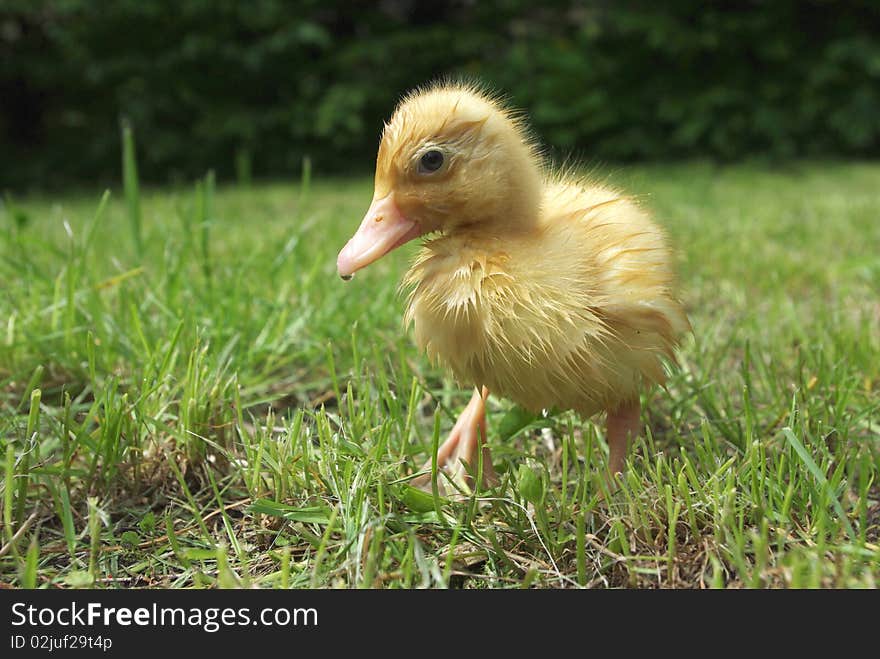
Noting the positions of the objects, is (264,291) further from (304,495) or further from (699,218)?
(699,218)

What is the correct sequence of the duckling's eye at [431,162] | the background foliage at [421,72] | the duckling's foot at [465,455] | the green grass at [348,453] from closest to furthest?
the green grass at [348,453] < the duckling's eye at [431,162] < the duckling's foot at [465,455] < the background foliage at [421,72]

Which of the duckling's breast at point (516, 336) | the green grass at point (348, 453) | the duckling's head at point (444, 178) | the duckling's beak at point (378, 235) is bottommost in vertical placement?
the green grass at point (348, 453)

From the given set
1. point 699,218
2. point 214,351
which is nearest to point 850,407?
point 214,351

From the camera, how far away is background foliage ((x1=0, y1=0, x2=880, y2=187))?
7.34 m

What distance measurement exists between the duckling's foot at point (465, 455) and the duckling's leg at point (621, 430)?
0.22 m

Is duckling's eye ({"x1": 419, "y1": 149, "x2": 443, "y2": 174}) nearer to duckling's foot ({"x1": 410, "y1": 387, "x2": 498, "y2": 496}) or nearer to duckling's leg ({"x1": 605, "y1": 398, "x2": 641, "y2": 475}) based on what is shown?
duckling's foot ({"x1": 410, "y1": 387, "x2": 498, "y2": 496})

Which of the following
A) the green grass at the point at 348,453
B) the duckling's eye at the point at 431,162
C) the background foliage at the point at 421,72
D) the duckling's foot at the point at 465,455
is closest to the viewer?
the green grass at the point at 348,453

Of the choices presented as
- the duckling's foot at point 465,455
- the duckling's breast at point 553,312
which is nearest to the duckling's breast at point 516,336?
the duckling's breast at point 553,312

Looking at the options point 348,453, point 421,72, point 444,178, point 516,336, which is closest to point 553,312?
point 516,336

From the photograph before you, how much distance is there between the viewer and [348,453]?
4.53ft

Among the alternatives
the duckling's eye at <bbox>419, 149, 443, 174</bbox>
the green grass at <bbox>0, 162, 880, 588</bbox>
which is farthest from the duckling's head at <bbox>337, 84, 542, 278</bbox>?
the green grass at <bbox>0, 162, 880, 588</bbox>

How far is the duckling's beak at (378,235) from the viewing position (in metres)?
1.31

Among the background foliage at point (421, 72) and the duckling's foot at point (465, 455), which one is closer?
the duckling's foot at point (465, 455)

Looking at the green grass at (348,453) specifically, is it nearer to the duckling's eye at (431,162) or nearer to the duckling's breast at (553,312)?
the duckling's breast at (553,312)
